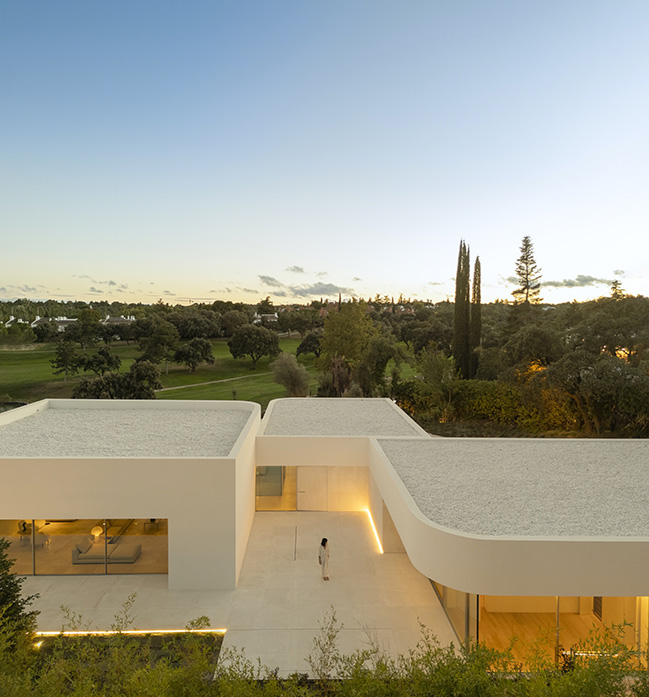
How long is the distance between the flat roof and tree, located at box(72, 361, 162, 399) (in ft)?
70.5

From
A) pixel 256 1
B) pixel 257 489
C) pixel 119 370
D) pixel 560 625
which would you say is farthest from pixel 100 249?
pixel 560 625

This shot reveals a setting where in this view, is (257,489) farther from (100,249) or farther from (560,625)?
(100,249)

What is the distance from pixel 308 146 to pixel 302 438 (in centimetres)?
2134

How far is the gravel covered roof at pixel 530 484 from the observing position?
8.34 m

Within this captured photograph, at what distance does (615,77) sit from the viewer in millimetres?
22078

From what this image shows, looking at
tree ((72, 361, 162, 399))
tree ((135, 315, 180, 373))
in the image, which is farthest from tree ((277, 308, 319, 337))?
tree ((72, 361, 162, 399))

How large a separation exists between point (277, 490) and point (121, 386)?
95.1 ft

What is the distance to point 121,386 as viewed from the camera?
40062 mm

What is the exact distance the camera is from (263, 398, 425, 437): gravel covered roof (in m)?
16.5

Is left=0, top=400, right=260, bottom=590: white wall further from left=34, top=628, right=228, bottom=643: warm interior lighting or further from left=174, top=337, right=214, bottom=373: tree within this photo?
left=174, top=337, right=214, bottom=373: tree

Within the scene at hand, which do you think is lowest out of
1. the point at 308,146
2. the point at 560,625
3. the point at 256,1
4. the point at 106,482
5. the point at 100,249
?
the point at 560,625

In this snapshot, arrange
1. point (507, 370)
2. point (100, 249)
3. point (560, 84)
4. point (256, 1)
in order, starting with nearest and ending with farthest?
point (256, 1)
point (560, 84)
point (507, 370)
point (100, 249)

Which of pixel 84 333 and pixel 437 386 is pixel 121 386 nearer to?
pixel 84 333

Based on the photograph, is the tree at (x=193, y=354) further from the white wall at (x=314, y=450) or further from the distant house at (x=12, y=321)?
the white wall at (x=314, y=450)
